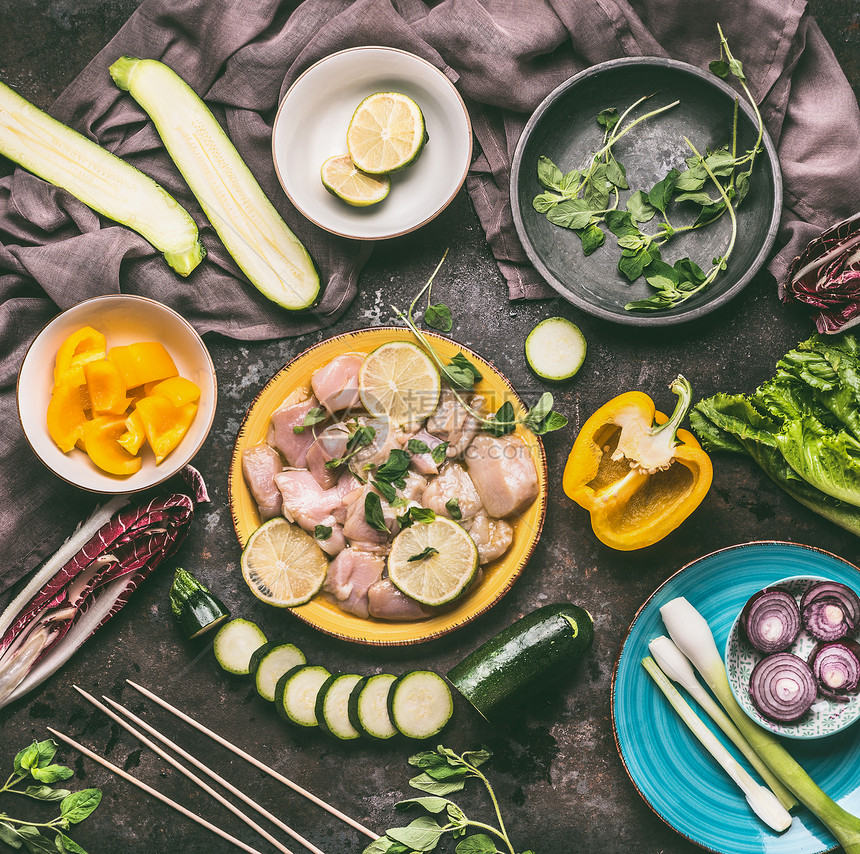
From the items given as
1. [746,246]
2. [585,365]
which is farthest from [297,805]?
[746,246]

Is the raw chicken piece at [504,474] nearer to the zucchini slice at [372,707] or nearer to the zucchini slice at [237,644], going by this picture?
the zucchini slice at [372,707]

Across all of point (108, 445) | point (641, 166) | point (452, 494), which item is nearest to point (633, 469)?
point (452, 494)

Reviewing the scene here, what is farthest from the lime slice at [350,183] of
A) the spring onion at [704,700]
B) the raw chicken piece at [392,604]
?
the spring onion at [704,700]

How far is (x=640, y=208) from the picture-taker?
296 cm

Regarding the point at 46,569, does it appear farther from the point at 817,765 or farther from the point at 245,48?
the point at 817,765

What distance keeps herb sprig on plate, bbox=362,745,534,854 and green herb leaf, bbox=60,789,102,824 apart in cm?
119

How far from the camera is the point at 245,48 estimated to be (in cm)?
293

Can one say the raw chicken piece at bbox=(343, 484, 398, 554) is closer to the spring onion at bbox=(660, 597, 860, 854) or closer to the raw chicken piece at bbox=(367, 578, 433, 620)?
the raw chicken piece at bbox=(367, 578, 433, 620)

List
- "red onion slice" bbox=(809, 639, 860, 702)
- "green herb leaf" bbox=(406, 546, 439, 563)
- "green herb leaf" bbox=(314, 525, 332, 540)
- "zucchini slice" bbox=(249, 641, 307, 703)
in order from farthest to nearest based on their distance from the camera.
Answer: "zucchini slice" bbox=(249, 641, 307, 703)
"green herb leaf" bbox=(314, 525, 332, 540)
"green herb leaf" bbox=(406, 546, 439, 563)
"red onion slice" bbox=(809, 639, 860, 702)

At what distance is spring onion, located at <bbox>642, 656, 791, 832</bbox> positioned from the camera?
9.02ft

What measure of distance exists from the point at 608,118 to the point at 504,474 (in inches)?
63.3

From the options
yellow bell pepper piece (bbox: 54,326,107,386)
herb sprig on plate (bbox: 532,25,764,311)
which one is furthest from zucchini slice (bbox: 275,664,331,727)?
herb sprig on plate (bbox: 532,25,764,311)

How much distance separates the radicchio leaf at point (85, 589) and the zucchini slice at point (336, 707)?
2.96ft

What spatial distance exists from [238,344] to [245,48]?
1.25 meters
